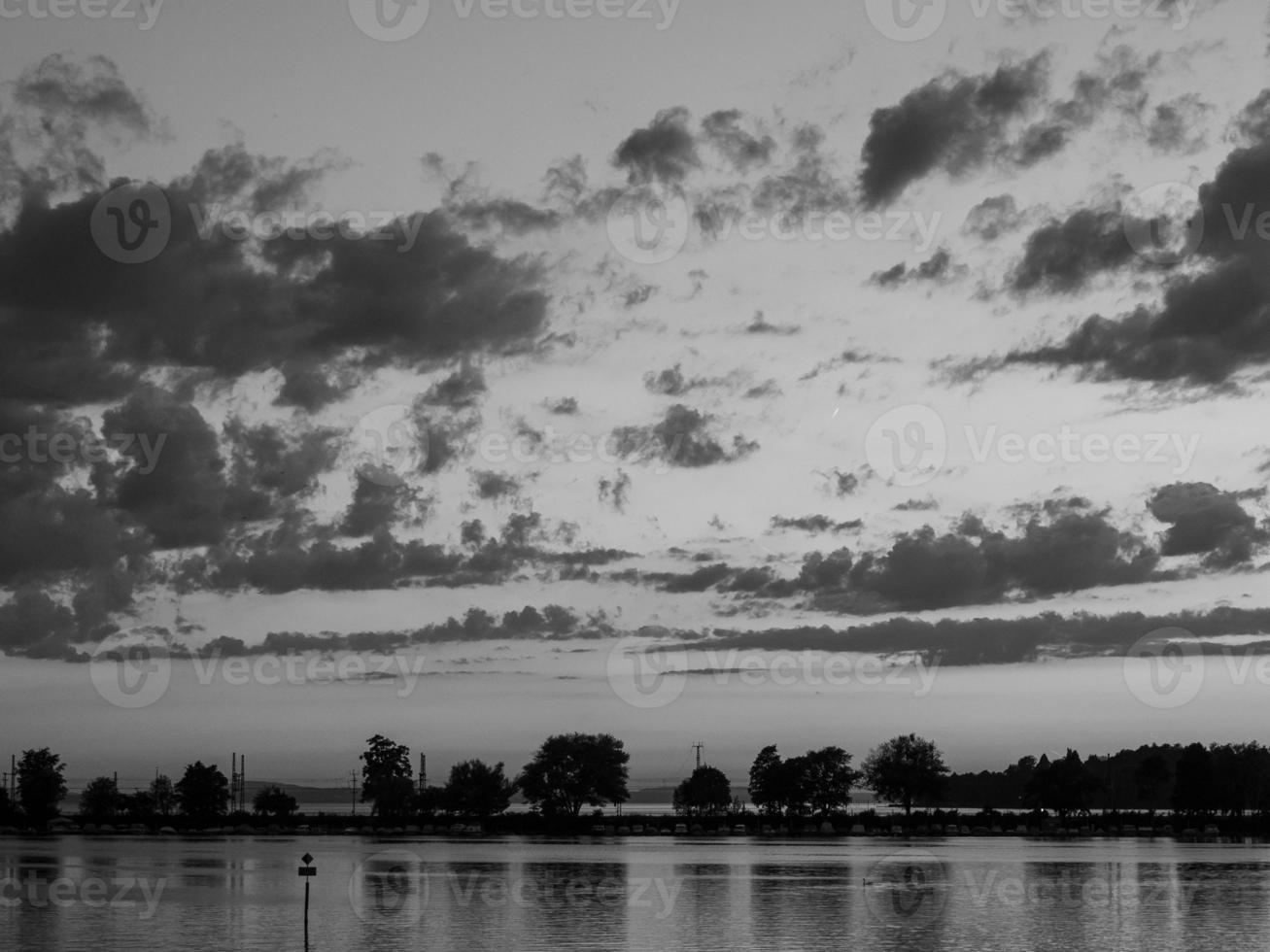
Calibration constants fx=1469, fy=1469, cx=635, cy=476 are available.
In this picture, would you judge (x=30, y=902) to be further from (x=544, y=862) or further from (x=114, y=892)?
(x=544, y=862)

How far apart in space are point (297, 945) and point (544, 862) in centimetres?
6334

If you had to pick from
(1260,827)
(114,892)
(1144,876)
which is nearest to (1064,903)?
(1144,876)

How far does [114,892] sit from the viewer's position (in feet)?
263
